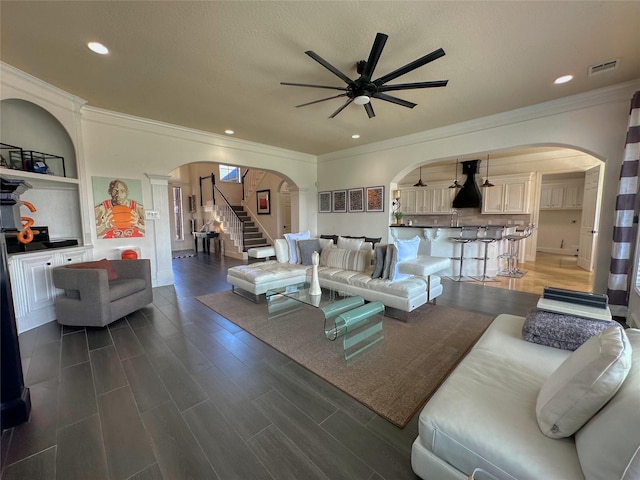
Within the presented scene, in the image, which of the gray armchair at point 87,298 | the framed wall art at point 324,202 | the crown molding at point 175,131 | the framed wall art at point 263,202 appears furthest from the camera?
the framed wall art at point 263,202

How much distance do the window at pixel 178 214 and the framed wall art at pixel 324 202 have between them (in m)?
5.76

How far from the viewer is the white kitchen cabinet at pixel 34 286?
9.77 feet

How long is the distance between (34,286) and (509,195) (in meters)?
9.86

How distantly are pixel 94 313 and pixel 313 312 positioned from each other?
2578 millimetres

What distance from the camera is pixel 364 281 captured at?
3.70 metres

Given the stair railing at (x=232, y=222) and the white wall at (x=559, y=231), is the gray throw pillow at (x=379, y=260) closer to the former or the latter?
the stair railing at (x=232, y=222)

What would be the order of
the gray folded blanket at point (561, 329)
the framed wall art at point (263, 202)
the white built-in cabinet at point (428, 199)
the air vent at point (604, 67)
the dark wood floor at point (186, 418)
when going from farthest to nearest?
1. the framed wall art at point (263, 202)
2. the white built-in cabinet at point (428, 199)
3. the air vent at point (604, 67)
4. the gray folded blanket at point (561, 329)
5. the dark wood floor at point (186, 418)

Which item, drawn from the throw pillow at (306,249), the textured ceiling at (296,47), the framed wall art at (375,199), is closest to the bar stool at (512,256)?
the framed wall art at (375,199)

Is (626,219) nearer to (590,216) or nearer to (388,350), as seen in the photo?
(388,350)

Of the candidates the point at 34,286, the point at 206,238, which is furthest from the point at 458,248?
the point at 206,238

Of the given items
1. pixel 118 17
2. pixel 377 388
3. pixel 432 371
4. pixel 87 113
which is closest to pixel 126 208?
pixel 87 113

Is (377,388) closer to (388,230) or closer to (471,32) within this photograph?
(471,32)

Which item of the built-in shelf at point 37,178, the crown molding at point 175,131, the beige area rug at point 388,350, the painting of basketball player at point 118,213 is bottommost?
the beige area rug at point 388,350

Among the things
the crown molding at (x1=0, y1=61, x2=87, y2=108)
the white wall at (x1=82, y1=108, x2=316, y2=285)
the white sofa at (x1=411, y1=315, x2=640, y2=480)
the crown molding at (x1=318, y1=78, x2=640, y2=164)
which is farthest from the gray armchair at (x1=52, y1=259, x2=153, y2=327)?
the crown molding at (x1=318, y1=78, x2=640, y2=164)
